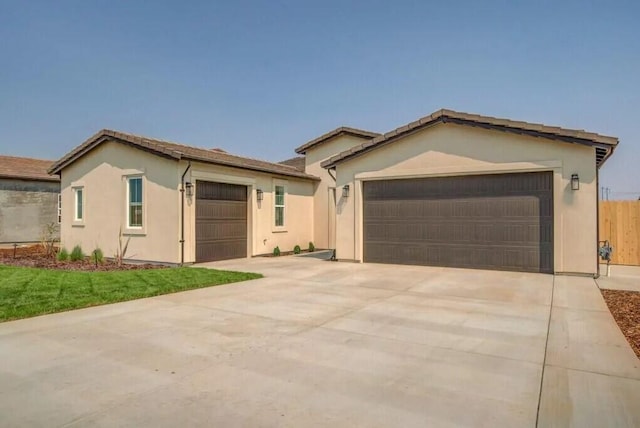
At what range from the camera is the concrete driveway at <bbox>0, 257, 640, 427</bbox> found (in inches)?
117

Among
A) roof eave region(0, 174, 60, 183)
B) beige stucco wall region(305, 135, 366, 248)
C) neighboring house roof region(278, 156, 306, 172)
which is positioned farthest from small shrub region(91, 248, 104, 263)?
neighboring house roof region(278, 156, 306, 172)

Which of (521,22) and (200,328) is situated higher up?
(521,22)

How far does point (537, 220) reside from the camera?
1015 centimetres

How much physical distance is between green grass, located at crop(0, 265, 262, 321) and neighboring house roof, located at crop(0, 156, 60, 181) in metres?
9.90

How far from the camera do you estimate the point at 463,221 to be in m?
11.1

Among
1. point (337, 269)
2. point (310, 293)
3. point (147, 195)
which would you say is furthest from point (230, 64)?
point (310, 293)

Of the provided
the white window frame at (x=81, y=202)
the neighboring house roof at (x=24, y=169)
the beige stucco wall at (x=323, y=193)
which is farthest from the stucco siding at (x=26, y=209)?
the beige stucco wall at (x=323, y=193)

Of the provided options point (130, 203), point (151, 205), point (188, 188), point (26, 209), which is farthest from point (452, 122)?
point (26, 209)

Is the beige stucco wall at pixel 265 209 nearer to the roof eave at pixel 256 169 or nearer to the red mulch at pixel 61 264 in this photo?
the roof eave at pixel 256 169

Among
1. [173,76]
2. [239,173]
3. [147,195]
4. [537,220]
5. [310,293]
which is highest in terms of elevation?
[173,76]

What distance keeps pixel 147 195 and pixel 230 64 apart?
666 centimetres

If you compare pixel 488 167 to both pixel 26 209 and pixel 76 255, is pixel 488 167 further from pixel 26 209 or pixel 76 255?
pixel 26 209

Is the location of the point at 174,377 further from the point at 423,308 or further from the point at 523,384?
the point at 423,308

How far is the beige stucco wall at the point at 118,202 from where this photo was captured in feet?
40.1
